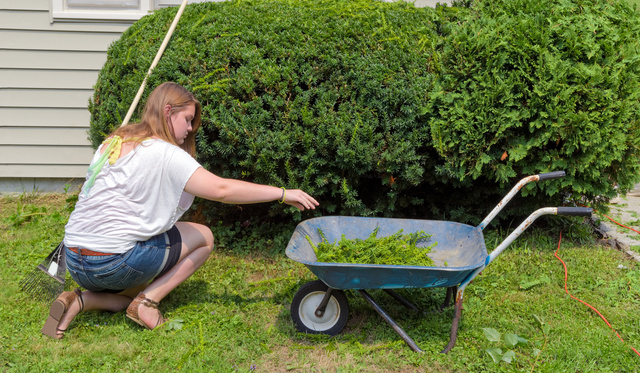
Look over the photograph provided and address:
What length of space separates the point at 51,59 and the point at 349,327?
4346mm

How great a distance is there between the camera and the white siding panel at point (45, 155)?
580 centimetres

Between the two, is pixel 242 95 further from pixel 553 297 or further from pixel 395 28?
pixel 553 297

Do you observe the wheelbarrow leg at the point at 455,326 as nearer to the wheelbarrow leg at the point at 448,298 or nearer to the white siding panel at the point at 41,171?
the wheelbarrow leg at the point at 448,298

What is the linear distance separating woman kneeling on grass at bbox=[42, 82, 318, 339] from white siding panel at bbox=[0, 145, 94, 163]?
3059mm

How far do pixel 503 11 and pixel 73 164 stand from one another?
4546mm

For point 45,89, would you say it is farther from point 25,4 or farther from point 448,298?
point 448,298

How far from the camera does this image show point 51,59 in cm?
564

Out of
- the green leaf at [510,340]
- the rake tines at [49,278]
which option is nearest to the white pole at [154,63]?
the rake tines at [49,278]

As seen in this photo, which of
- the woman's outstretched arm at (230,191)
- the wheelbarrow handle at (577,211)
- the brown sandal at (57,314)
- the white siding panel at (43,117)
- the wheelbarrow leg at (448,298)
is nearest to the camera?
the wheelbarrow handle at (577,211)

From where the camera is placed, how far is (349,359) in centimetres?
299

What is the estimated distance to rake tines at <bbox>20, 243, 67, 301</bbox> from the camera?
3.43 metres

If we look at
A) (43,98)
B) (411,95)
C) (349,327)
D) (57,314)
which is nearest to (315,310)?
(349,327)

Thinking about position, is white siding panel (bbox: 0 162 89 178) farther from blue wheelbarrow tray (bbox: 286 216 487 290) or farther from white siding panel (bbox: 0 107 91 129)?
blue wheelbarrow tray (bbox: 286 216 487 290)

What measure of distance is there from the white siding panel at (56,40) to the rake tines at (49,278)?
2.86 m
